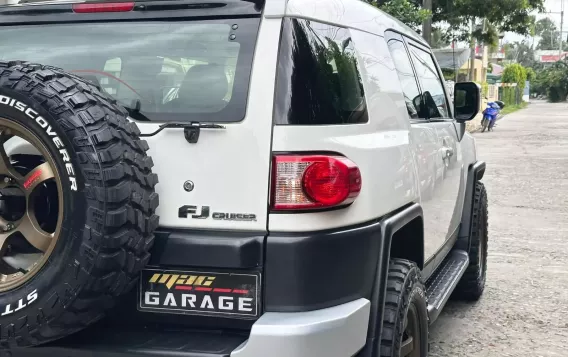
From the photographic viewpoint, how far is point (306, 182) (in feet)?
7.72

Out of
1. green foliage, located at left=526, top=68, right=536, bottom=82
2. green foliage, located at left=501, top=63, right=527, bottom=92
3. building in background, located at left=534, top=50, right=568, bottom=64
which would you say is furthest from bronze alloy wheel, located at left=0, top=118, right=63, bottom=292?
building in background, located at left=534, top=50, right=568, bottom=64

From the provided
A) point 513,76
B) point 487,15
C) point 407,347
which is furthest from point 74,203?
point 513,76

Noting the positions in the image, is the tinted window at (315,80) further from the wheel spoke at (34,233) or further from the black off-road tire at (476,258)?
the black off-road tire at (476,258)

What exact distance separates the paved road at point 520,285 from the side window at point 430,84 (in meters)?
1.45

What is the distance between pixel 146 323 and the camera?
2504 millimetres

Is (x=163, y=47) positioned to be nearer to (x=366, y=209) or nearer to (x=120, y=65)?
(x=120, y=65)

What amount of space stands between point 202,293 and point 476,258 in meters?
3.11

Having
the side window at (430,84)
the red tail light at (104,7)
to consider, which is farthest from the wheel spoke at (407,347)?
the red tail light at (104,7)

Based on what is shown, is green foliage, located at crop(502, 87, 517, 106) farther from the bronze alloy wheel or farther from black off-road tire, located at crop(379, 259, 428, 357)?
the bronze alloy wheel

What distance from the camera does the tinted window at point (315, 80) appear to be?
2.39 metres

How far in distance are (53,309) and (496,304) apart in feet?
12.6

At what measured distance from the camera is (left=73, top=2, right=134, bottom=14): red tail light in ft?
8.91

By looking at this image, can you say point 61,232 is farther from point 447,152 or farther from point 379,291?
point 447,152

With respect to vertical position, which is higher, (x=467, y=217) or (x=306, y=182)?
(x=306, y=182)
